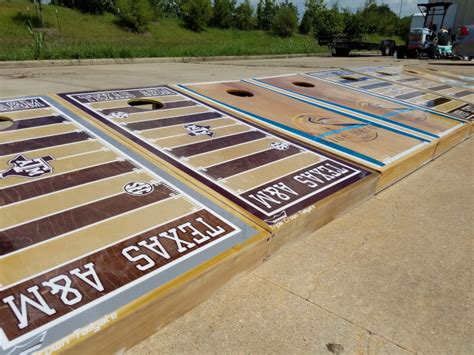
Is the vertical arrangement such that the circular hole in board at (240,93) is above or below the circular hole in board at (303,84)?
below

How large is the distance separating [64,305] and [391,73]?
25.0 feet

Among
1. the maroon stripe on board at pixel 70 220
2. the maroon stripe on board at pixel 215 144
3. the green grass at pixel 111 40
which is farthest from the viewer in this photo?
the green grass at pixel 111 40

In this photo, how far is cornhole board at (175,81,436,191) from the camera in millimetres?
3205

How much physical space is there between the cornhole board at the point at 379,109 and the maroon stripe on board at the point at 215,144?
1.65 m

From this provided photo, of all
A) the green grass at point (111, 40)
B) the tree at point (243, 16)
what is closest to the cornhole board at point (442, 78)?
the green grass at point (111, 40)

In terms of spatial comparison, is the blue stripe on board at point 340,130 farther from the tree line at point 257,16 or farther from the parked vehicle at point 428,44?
the tree line at point 257,16

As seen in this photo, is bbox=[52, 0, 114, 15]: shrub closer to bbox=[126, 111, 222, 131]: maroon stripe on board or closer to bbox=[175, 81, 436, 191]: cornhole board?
bbox=[175, 81, 436, 191]: cornhole board

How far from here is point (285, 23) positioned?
40500mm

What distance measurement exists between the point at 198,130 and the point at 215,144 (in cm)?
31

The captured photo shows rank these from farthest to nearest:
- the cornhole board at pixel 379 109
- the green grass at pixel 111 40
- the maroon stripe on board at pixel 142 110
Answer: the green grass at pixel 111 40, the cornhole board at pixel 379 109, the maroon stripe on board at pixel 142 110

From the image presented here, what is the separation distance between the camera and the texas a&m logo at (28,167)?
2.25 metres

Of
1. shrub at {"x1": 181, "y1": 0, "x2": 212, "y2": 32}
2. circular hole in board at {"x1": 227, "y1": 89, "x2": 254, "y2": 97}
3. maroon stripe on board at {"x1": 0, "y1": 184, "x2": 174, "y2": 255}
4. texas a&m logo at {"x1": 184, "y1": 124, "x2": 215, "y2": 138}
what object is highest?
shrub at {"x1": 181, "y1": 0, "x2": 212, "y2": 32}

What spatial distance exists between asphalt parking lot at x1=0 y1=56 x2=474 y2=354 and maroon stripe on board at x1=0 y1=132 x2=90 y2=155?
167 cm

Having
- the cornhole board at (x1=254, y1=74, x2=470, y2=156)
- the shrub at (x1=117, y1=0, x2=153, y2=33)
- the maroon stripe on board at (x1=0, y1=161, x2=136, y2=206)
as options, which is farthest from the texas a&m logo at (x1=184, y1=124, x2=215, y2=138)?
the shrub at (x1=117, y1=0, x2=153, y2=33)
